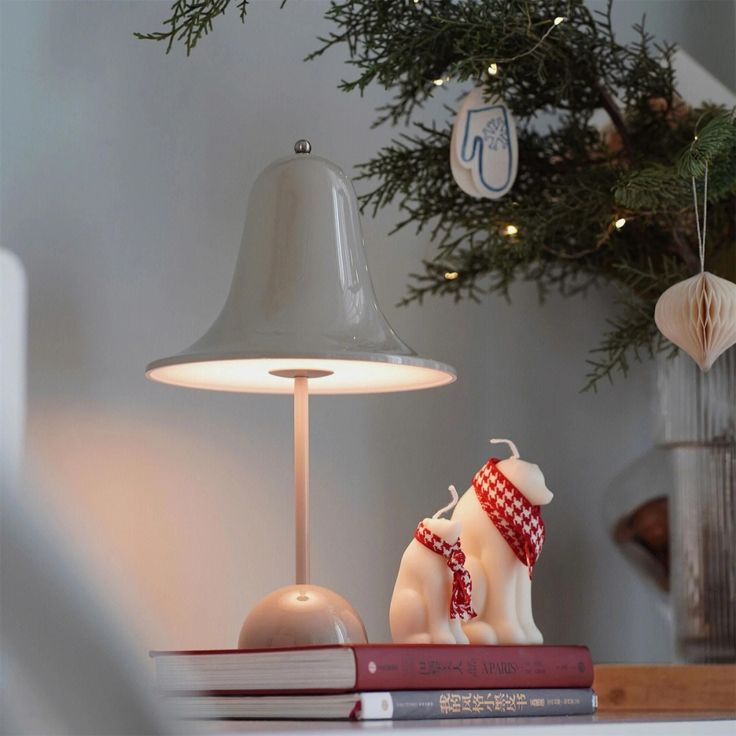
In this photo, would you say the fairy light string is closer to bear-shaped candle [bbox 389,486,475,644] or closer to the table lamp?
the table lamp

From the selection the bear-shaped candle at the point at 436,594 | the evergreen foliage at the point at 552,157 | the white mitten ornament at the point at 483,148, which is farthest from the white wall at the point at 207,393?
the bear-shaped candle at the point at 436,594

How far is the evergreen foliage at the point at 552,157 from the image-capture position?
3.29 feet

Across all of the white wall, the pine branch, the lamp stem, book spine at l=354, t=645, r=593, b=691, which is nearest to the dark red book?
book spine at l=354, t=645, r=593, b=691

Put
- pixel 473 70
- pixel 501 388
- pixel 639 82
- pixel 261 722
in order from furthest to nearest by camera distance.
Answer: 1. pixel 501 388
2. pixel 639 82
3. pixel 473 70
4. pixel 261 722

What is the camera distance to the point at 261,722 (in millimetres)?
712

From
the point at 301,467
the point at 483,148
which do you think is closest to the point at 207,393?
the point at 301,467

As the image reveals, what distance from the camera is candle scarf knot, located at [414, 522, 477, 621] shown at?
0.80 m

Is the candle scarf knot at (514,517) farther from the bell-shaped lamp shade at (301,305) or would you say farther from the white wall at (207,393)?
the white wall at (207,393)

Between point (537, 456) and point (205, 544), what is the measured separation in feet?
1.33

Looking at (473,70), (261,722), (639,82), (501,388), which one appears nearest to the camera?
(261,722)

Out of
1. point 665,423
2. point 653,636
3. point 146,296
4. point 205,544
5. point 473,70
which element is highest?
point 473,70

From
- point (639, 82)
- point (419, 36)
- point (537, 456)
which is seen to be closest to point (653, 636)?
point (537, 456)

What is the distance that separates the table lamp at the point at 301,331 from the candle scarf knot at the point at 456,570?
74mm

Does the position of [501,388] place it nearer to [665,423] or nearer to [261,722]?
[665,423]
